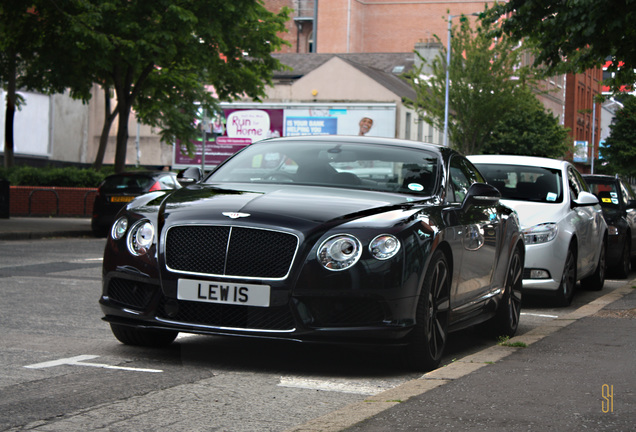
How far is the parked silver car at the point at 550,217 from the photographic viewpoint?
36.4 feet

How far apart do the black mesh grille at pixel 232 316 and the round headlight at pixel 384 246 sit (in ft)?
2.03

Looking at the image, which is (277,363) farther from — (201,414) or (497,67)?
(497,67)

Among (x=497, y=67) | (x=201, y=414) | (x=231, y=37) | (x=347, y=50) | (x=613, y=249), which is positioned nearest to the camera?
(x=201, y=414)

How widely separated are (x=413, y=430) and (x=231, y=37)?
79.5ft

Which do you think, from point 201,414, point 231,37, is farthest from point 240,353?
point 231,37

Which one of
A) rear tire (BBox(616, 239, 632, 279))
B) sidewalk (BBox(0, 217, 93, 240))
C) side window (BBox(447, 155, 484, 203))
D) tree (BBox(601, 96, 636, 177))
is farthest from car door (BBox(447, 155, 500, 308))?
tree (BBox(601, 96, 636, 177))

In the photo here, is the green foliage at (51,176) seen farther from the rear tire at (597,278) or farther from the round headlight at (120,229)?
the round headlight at (120,229)

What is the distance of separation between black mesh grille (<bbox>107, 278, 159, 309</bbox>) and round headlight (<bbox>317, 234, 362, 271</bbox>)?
1.09m

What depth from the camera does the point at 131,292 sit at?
6387 millimetres

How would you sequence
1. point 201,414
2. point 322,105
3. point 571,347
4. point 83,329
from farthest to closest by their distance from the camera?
1. point 322,105
2. point 83,329
3. point 571,347
4. point 201,414

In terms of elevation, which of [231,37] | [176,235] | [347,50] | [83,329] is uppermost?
[347,50]

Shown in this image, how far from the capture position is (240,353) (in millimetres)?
6969

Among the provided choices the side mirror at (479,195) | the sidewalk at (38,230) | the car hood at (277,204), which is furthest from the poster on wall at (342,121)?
the car hood at (277,204)

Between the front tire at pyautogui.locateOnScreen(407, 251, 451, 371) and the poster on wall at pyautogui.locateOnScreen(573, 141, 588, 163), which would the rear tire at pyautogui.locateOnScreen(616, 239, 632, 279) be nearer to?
the front tire at pyautogui.locateOnScreen(407, 251, 451, 371)
